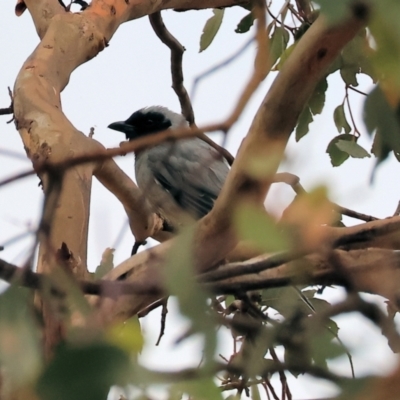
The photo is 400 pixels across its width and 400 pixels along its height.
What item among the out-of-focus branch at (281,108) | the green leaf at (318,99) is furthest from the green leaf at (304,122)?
the out-of-focus branch at (281,108)

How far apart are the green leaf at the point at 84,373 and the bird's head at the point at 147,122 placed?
10.2 ft

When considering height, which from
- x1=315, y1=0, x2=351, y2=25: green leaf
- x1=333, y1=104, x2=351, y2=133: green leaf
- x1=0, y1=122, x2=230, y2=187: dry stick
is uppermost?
x1=333, y1=104, x2=351, y2=133: green leaf

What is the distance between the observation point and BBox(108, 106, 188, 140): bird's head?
3.57 metres

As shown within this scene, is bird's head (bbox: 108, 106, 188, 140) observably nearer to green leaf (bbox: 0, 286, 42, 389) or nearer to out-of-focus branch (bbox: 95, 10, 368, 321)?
out-of-focus branch (bbox: 95, 10, 368, 321)

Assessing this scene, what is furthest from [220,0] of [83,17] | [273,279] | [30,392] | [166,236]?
[30,392]

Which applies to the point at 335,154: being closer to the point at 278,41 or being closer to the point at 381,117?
the point at 278,41

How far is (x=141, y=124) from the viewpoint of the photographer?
364cm

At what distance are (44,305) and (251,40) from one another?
0.39 m

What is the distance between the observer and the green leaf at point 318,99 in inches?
77.2

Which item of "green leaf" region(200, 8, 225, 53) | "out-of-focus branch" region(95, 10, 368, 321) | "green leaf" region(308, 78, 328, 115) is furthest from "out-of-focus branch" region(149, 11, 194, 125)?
"out-of-focus branch" region(95, 10, 368, 321)

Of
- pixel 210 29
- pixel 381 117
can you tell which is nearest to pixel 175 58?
pixel 210 29

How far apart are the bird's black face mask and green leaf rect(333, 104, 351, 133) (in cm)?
140

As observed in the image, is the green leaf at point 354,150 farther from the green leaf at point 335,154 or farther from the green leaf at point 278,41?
the green leaf at point 278,41

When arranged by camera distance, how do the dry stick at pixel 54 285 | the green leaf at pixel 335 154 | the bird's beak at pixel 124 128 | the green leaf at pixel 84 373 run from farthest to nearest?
the bird's beak at pixel 124 128 < the green leaf at pixel 335 154 < the dry stick at pixel 54 285 < the green leaf at pixel 84 373
